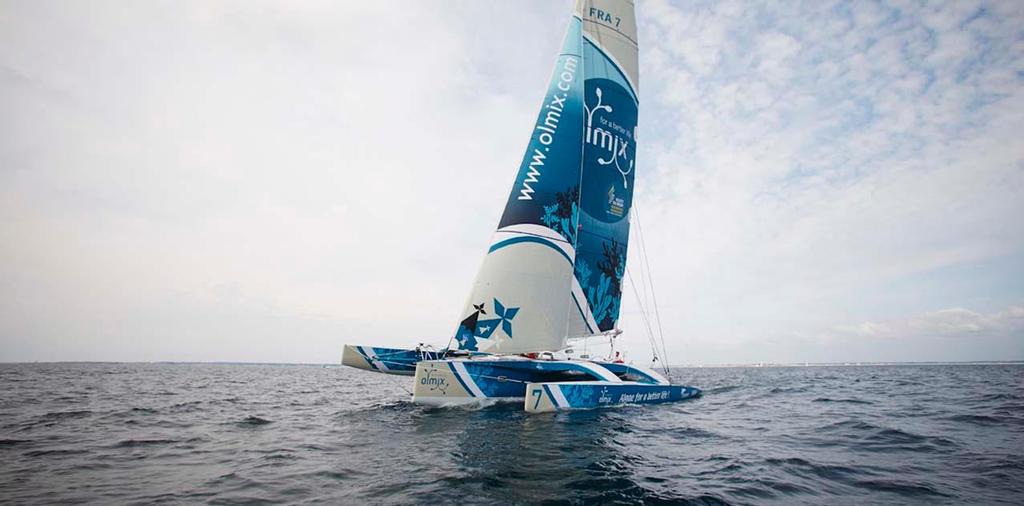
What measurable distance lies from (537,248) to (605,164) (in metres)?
5.68

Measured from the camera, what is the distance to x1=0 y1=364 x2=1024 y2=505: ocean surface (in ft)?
16.4

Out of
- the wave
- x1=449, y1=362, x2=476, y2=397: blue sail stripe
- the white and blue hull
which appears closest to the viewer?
the white and blue hull

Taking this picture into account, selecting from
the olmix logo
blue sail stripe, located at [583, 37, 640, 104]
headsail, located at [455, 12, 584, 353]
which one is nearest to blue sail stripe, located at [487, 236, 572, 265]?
headsail, located at [455, 12, 584, 353]

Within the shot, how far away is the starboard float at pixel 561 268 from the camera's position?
466 inches

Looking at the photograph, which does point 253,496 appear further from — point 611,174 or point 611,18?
point 611,18

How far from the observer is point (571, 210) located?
13.9 m

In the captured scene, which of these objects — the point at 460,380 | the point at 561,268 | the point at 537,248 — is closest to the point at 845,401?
the point at 561,268

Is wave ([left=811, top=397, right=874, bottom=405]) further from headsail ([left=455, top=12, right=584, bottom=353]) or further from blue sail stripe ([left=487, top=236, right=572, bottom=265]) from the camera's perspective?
blue sail stripe ([left=487, top=236, right=572, bottom=265])

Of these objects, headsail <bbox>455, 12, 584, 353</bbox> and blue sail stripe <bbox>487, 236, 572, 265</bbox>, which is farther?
blue sail stripe <bbox>487, 236, 572, 265</bbox>

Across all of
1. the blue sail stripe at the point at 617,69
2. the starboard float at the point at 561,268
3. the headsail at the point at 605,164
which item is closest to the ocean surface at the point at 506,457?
the starboard float at the point at 561,268

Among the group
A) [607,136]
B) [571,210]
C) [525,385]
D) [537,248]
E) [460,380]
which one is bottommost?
[525,385]

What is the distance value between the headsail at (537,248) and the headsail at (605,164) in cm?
221

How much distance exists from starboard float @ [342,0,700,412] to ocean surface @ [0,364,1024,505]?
0.82m

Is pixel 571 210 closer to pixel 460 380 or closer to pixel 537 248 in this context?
pixel 537 248
